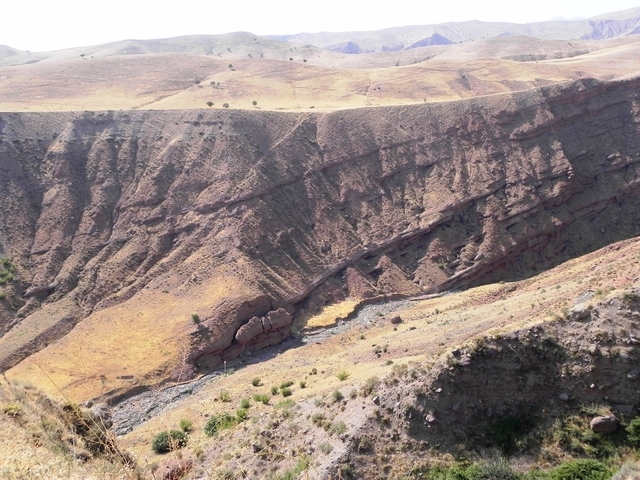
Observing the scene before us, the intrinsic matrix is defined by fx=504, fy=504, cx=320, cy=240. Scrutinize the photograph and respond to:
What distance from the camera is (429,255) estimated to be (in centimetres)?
4228

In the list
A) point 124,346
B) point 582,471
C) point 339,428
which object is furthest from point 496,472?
point 124,346

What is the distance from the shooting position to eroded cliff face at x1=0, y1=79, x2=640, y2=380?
1515 inches

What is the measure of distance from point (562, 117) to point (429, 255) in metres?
20.3

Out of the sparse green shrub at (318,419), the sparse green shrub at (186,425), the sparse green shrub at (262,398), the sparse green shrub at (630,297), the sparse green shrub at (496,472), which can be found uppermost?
the sparse green shrub at (630,297)

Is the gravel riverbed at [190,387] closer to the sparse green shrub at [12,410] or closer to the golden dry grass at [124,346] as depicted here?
the golden dry grass at [124,346]

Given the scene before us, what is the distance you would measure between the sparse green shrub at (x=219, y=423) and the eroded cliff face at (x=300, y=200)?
1153 centimetres

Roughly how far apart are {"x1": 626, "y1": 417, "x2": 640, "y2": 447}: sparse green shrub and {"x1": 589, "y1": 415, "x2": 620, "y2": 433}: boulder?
1.08 ft

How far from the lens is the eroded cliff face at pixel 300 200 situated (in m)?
38.5

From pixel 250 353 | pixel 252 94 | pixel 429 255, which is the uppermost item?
pixel 252 94

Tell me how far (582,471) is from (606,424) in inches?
78.1

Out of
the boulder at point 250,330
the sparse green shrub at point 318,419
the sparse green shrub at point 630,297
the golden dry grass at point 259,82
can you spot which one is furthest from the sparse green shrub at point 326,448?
the golden dry grass at point 259,82

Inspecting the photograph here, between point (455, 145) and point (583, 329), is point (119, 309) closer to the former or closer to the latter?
point (583, 329)

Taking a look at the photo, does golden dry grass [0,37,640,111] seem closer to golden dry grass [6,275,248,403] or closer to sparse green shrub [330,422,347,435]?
golden dry grass [6,275,248,403]

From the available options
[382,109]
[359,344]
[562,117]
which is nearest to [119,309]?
[359,344]
